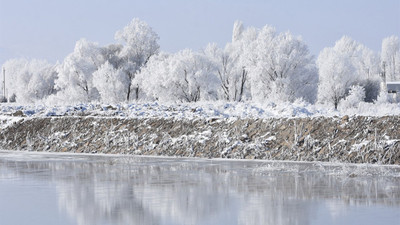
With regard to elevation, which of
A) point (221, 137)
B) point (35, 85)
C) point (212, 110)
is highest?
point (35, 85)

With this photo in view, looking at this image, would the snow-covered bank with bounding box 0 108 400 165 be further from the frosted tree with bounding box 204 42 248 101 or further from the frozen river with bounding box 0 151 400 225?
the frosted tree with bounding box 204 42 248 101

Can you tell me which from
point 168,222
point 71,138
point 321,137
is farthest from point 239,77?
point 168,222

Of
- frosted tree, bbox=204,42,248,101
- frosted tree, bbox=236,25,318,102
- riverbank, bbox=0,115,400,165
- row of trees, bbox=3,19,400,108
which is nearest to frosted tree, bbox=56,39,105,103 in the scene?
row of trees, bbox=3,19,400,108

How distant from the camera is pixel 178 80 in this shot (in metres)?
71.3

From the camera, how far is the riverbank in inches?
885

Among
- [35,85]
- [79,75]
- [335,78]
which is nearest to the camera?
[335,78]

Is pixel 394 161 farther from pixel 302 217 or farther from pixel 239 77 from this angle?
pixel 239 77

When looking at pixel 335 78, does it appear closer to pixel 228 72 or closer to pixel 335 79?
pixel 335 79

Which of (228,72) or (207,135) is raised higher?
(228,72)

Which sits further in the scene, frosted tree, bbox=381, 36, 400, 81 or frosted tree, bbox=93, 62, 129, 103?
frosted tree, bbox=381, 36, 400, 81

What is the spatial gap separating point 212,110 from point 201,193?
1849 centimetres

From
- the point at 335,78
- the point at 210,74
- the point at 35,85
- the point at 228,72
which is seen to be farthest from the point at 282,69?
the point at 35,85

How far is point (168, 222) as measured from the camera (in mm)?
10430

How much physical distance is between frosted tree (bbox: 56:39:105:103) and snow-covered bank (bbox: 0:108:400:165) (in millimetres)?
39786
